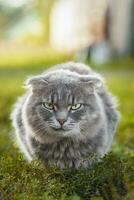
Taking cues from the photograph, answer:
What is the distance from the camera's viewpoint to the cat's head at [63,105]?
15.9 ft

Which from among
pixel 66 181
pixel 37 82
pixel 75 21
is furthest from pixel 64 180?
pixel 75 21

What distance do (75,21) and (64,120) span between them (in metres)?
17.5

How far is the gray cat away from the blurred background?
5.70 ft

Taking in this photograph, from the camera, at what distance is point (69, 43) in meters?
22.3

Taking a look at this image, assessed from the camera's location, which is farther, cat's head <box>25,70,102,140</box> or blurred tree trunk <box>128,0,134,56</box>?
blurred tree trunk <box>128,0,134,56</box>

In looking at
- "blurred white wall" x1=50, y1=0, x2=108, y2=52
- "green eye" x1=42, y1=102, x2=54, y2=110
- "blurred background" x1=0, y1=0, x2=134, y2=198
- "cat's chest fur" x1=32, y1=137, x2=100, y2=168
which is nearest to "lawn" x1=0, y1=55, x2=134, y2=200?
"cat's chest fur" x1=32, y1=137, x2=100, y2=168

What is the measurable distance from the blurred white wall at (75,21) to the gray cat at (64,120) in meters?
14.3

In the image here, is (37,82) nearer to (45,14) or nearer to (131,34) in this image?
(131,34)

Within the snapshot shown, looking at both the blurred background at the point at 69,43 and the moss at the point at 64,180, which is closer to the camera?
the moss at the point at 64,180

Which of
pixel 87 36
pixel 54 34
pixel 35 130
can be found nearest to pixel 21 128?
pixel 35 130

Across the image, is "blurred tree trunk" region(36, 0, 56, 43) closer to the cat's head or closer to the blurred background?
the blurred background

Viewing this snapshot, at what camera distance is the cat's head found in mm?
4836

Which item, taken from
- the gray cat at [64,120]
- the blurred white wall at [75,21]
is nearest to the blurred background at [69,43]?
the blurred white wall at [75,21]

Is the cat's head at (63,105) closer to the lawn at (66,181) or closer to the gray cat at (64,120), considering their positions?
the gray cat at (64,120)
